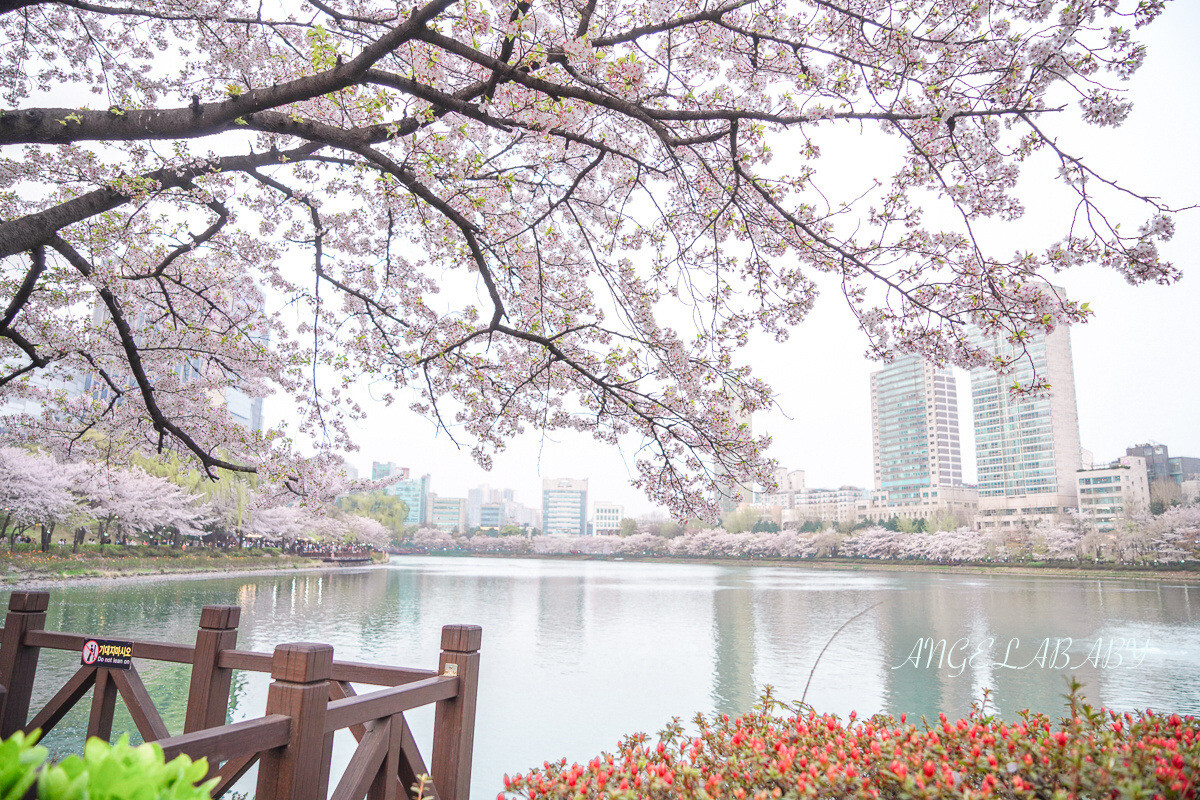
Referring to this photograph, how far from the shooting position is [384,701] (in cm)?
198

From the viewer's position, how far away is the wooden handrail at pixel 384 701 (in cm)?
181

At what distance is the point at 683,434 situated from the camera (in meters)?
4.79

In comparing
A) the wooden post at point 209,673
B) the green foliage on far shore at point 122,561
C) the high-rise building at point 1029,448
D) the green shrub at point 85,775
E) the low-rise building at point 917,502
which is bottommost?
the green foliage on far shore at point 122,561

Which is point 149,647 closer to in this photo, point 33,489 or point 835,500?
point 33,489

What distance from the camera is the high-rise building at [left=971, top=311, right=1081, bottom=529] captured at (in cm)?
5712

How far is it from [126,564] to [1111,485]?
71.0 meters

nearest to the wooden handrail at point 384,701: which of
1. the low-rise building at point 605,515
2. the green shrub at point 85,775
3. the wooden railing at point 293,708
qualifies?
the wooden railing at point 293,708

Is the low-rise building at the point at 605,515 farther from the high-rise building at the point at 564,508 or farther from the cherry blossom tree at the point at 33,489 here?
the cherry blossom tree at the point at 33,489

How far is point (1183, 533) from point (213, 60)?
45.3 meters

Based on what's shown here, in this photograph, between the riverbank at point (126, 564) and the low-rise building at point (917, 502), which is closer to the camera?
the riverbank at point (126, 564)

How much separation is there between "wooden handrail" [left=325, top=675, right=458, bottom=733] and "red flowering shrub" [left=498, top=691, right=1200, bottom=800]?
0.41 m

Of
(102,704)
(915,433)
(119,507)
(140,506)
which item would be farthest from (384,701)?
(915,433)

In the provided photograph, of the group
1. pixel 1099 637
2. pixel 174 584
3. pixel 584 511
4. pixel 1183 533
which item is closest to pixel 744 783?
pixel 1099 637

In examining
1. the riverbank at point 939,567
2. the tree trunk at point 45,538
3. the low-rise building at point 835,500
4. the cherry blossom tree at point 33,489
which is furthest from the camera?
the low-rise building at point 835,500
